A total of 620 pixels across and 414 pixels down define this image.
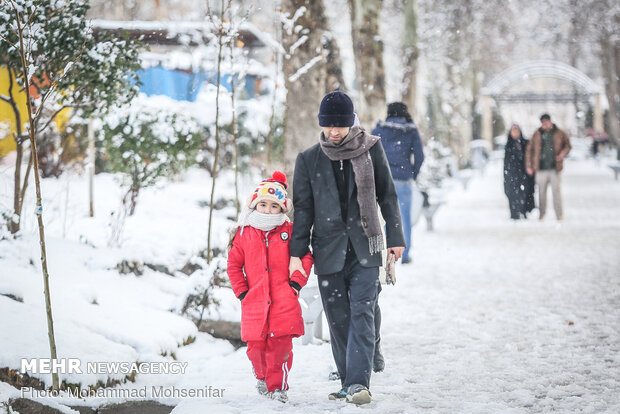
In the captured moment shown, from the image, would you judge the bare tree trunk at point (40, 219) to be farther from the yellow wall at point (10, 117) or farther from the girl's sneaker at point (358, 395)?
the yellow wall at point (10, 117)

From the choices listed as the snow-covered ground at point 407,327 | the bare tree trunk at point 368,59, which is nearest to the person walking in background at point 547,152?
the bare tree trunk at point 368,59

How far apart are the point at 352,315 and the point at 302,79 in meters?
5.77

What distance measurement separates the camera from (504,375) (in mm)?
5164

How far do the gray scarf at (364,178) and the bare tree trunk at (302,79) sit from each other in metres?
5.11

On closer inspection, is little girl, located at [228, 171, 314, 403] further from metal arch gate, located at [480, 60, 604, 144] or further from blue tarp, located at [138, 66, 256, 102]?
metal arch gate, located at [480, 60, 604, 144]

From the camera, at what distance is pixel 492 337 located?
6.29 metres

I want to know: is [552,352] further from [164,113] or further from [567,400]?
[164,113]

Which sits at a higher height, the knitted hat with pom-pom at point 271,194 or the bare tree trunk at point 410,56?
the bare tree trunk at point 410,56

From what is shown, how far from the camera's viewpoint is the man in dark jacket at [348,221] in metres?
4.54

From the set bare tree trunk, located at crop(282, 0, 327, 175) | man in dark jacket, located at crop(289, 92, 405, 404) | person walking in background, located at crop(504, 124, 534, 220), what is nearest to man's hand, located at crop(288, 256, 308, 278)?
man in dark jacket, located at crop(289, 92, 405, 404)

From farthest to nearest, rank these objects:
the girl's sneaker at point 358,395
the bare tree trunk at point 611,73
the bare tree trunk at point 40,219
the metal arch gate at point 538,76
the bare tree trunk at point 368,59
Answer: the metal arch gate at point 538,76, the bare tree trunk at point 611,73, the bare tree trunk at point 368,59, the girl's sneaker at point 358,395, the bare tree trunk at point 40,219

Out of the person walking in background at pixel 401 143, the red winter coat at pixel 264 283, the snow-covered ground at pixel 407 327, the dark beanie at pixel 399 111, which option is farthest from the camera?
the dark beanie at pixel 399 111

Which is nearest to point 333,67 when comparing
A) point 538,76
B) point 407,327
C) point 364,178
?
point 407,327

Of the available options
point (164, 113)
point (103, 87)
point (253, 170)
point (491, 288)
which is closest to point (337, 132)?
point (103, 87)
